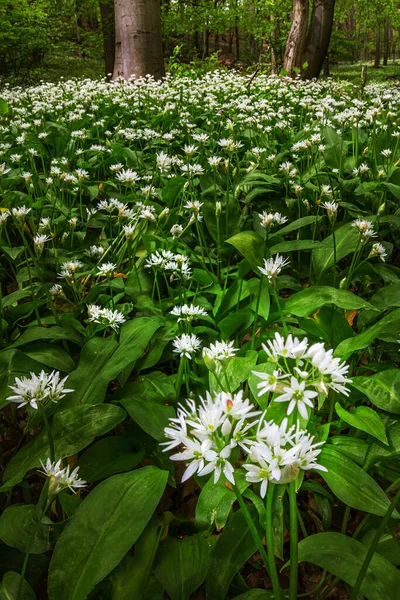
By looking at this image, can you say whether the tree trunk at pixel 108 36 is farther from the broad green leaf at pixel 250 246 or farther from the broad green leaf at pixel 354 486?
the broad green leaf at pixel 354 486

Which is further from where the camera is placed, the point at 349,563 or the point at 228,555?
the point at 228,555

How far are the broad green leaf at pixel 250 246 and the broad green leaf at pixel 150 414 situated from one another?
0.69 meters

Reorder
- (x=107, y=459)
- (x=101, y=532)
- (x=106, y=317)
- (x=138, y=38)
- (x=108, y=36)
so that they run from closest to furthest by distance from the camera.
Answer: (x=101, y=532) < (x=107, y=459) < (x=106, y=317) < (x=138, y=38) < (x=108, y=36)

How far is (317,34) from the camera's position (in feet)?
30.5

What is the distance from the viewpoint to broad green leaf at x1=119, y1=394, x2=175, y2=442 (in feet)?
3.95

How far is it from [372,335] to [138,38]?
7871 millimetres

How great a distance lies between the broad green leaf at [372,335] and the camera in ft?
4.26

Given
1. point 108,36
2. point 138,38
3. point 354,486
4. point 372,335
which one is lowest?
point 354,486

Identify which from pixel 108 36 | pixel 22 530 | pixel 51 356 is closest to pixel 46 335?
pixel 51 356

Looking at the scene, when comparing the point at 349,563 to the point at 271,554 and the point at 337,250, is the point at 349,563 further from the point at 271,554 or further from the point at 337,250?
the point at 337,250

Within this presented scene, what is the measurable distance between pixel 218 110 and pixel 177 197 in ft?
8.73

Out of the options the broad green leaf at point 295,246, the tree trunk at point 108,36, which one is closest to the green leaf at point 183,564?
the broad green leaf at point 295,246

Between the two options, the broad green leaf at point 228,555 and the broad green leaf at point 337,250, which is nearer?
the broad green leaf at point 228,555

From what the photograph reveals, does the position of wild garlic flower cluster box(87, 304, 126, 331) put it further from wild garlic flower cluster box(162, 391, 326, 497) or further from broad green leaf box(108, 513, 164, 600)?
wild garlic flower cluster box(162, 391, 326, 497)
